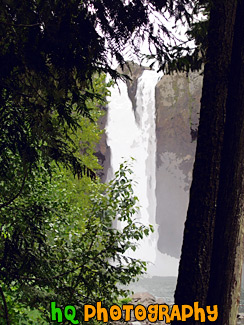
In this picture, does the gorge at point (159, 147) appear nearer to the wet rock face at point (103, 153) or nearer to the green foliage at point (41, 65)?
the wet rock face at point (103, 153)

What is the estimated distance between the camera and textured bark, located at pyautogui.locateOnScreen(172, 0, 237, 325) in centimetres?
327

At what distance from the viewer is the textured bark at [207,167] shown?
3273 mm

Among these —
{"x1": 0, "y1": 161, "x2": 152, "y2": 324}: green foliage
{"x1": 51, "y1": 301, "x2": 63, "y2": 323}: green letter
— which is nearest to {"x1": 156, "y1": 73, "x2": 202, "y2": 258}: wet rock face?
{"x1": 0, "y1": 161, "x2": 152, "y2": 324}: green foliage

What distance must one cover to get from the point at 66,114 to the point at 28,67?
0.50m

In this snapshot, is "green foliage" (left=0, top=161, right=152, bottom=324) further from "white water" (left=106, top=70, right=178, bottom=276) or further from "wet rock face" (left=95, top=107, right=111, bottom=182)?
"white water" (left=106, top=70, right=178, bottom=276)

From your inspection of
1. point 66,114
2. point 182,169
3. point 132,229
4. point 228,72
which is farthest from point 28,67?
point 182,169

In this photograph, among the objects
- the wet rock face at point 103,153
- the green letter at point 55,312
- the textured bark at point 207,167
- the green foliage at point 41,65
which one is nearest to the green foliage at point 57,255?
the green letter at point 55,312

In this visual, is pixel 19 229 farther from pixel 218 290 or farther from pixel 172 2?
pixel 172 2

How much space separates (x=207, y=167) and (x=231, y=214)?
0.43 metres

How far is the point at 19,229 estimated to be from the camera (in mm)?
3660

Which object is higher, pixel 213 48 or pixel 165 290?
pixel 213 48

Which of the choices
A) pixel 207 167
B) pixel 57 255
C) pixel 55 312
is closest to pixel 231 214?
pixel 207 167

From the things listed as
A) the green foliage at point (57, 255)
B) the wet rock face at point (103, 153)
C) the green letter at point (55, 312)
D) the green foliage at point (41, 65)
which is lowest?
the green letter at point (55, 312)

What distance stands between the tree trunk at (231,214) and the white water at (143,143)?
27.4 m
